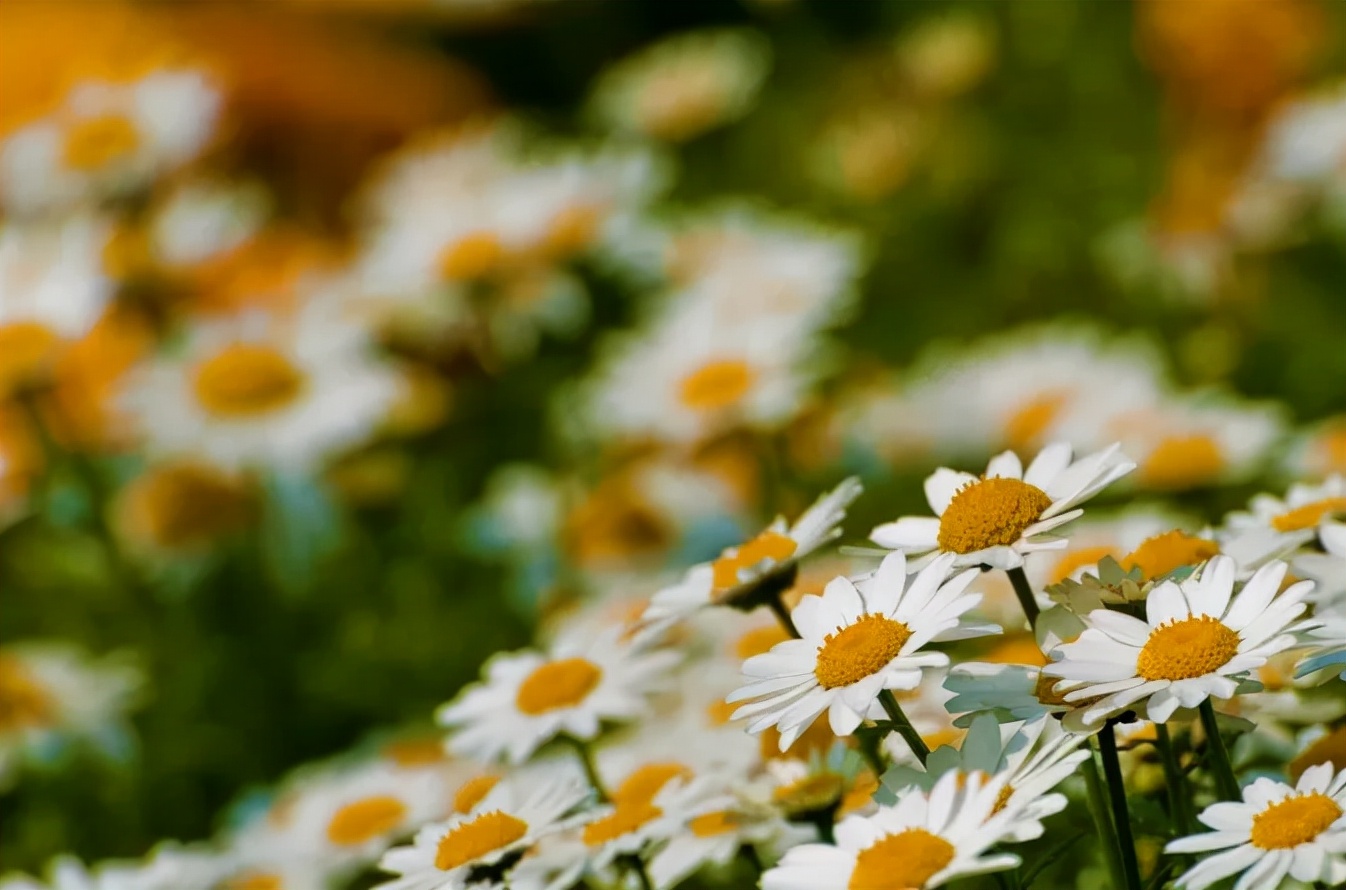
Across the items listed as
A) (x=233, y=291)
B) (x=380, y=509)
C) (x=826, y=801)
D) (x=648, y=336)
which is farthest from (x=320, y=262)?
(x=826, y=801)

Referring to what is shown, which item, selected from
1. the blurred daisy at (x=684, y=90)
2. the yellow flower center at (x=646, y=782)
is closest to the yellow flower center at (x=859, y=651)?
the yellow flower center at (x=646, y=782)

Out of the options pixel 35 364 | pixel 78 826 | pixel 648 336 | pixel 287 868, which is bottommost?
pixel 287 868

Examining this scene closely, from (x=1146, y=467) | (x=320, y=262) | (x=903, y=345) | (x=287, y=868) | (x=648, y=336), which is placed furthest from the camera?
(x=320, y=262)

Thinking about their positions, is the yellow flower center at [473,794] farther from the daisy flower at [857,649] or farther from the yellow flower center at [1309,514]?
the yellow flower center at [1309,514]

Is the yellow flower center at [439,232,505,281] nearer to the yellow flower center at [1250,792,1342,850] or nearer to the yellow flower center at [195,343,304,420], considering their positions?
the yellow flower center at [195,343,304,420]

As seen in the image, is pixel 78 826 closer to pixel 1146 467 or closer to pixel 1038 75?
pixel 1146 467

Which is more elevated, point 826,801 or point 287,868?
point 287,868

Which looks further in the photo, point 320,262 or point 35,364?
point 320,262
